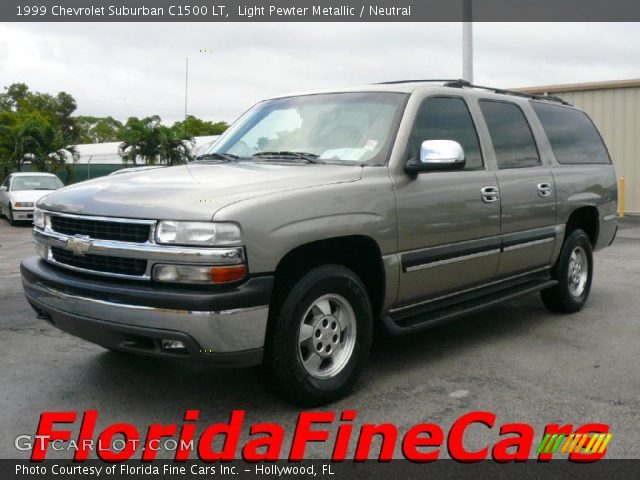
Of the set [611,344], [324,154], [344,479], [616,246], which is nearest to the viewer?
[344,479]

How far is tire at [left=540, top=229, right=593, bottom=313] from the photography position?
6160mm

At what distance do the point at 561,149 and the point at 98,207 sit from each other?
417cm

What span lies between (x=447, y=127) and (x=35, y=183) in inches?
639

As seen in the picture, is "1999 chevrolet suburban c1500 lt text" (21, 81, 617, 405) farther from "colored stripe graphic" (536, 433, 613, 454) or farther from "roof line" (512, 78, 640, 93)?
"roof line" (512, 78, 640, 93)

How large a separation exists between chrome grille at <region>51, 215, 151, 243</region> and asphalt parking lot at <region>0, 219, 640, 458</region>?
991 millimetres

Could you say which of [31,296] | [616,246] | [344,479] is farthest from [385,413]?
[616,246]

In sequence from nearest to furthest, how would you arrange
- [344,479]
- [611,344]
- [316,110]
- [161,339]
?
1. [344,479]
2. [161,339]
3. [316,110]
4. [611,344]

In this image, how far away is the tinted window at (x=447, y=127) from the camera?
4.64 m

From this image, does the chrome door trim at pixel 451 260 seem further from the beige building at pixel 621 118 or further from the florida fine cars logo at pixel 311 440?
the beige building at pixel 621 118

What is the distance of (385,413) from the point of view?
152 inches

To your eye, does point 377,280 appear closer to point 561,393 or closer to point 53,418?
point 561,393

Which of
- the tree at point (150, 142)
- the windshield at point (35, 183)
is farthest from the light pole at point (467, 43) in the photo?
the tree at point (150, 142)

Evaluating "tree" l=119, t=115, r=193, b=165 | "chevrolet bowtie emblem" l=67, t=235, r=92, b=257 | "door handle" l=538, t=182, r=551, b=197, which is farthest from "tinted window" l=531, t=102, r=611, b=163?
"tree" l=119, t=115, r=193, b=165

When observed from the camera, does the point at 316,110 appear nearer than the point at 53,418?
No
